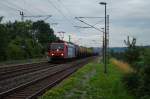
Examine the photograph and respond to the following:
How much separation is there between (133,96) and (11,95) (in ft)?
17.6

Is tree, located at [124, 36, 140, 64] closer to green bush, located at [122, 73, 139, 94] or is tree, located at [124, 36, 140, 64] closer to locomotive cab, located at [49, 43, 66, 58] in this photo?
green bush, located at [122, 73, 139, 94]

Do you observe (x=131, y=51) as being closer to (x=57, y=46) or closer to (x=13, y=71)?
(x=13, y=71)

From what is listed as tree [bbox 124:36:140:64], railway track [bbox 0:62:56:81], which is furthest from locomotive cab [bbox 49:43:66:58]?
tree [bbox 124:36:140:64]

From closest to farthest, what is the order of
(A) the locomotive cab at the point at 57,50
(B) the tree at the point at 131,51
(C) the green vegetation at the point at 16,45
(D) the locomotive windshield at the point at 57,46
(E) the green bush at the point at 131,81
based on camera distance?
(E) the green bush at the point at 131,81, (B) the tree at the point at 131,51, (A) the locomotive cab at the point at 57,50, (D) the locomotive windshield at the point at 57,46, (C) the green vegetation at the point at 16,45

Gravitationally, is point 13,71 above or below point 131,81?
below

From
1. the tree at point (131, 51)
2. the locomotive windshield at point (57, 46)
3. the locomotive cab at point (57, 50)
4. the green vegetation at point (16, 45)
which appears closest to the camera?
the tree at point (131, 51)

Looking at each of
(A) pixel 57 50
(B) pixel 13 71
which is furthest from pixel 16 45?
(B) pixel 13 71

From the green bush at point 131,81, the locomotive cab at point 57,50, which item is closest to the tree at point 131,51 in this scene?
the green bush at point 131,81

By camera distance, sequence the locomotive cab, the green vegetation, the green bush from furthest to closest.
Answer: the green vegetation < the locomotive cab < the green bush

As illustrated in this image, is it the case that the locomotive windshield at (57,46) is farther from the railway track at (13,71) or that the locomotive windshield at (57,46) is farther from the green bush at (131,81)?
the green bush at (131,81)

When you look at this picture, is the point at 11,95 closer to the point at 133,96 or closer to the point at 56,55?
the point at 133,96

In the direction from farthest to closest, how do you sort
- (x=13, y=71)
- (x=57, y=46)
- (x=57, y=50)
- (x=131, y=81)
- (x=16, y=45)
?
(x=16, y=45) → (x=57, y=46) → (x=57, y=50) → (x=13, y=71) → (x=131, y=81)

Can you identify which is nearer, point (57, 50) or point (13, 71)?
point (13, 71)

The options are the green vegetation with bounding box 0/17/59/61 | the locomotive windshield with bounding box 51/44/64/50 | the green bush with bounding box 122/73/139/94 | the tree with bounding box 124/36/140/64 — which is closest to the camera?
the green bush with bounding box 122/73/139/94
